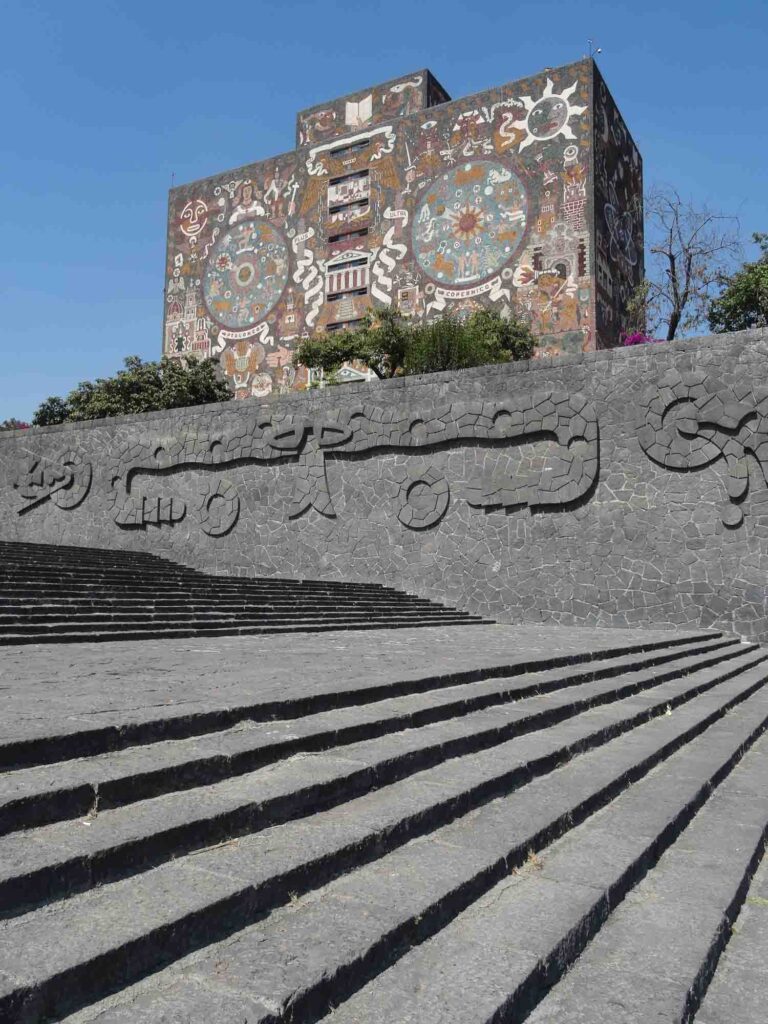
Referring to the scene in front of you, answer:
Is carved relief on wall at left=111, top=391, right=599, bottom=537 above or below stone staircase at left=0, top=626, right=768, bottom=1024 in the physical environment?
above

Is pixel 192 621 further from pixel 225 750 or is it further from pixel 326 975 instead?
pixel 326 975

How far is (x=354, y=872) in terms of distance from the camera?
89.6 inches

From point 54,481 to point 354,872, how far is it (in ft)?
53.6

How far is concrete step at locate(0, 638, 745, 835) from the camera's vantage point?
209 cm

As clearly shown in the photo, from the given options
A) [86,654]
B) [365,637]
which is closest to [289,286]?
[365,637]

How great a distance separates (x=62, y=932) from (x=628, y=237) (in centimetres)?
2705

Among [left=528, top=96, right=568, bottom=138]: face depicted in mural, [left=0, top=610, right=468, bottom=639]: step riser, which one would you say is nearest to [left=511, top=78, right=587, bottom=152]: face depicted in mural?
[left=528, top=96, right=568, bottom=138]: face depicted in mural

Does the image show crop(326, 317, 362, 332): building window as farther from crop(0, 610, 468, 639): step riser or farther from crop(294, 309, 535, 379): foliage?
Answer: crop(0, 610, 468, 639): step riser

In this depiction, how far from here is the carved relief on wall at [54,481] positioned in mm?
16641

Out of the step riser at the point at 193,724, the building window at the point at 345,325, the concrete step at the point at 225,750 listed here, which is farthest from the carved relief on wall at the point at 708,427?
the building window at the point at 345,325

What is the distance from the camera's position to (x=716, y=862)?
292cm

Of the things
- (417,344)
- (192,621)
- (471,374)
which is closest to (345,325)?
(417,344)

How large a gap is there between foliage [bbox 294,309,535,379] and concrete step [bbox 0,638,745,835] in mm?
13607

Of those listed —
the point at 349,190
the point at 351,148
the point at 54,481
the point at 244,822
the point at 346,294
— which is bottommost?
the point at 244,822
